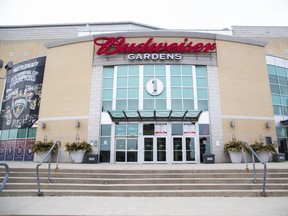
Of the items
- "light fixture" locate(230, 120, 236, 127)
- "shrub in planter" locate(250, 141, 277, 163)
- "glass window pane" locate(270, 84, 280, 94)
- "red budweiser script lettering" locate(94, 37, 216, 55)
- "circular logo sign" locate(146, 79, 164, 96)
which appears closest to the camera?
"shrub in planter" locate(250, 141, 277, 163)

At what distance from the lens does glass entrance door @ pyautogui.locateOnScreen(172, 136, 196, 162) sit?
14.7 m

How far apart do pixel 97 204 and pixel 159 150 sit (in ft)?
31.0

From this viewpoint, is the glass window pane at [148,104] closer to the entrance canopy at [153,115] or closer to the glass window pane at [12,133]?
the entrance canopy at [153,115]

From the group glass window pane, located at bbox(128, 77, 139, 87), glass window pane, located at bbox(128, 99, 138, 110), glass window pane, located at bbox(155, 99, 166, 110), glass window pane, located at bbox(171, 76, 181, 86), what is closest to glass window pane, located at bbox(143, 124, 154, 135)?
glass window pane, located at bbox(155, 99, 166, 110)

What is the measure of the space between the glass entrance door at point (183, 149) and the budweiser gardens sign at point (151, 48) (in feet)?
23.0

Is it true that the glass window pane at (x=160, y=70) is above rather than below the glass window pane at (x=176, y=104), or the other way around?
above

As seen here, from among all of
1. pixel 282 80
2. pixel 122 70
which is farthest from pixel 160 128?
pixel 282 80

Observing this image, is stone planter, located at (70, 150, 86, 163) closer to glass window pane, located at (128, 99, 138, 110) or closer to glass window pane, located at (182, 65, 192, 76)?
glass window pane, located at (128, 99, 138, 110)

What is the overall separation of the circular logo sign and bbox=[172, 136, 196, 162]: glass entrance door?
13.3ft

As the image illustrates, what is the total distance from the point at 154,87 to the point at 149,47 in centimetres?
358

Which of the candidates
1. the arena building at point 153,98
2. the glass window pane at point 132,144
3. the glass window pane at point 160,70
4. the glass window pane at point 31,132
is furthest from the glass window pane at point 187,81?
the glass window pane at point 31,132

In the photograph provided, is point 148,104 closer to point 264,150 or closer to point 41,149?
point 41,149

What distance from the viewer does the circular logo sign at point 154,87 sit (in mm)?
15805

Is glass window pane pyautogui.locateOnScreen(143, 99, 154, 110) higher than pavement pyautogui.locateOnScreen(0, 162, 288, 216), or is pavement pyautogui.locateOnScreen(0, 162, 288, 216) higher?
glass window pane pyautogui.locateOnScreen(143, 99, 154, 110)
